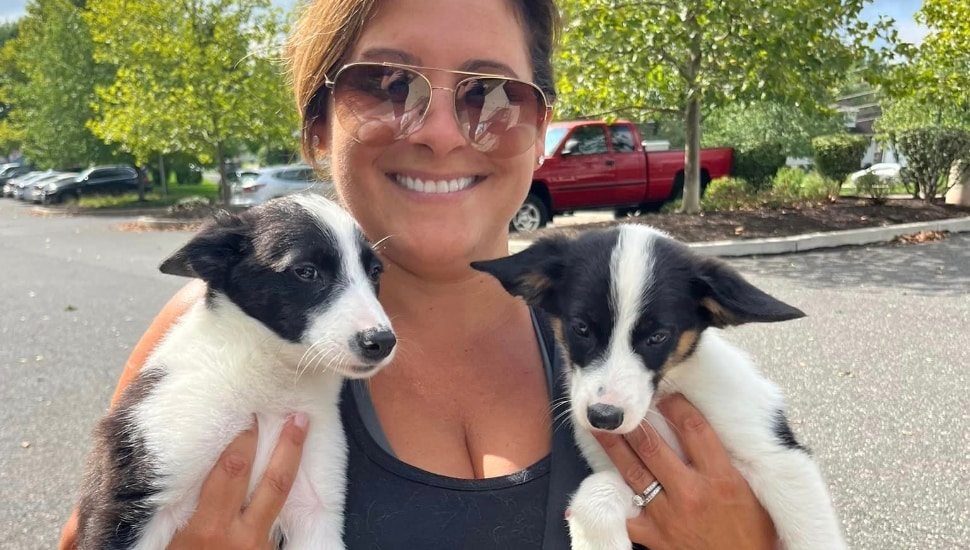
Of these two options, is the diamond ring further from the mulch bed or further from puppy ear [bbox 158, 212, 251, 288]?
the mulch bed

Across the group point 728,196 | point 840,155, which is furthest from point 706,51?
point 840,155

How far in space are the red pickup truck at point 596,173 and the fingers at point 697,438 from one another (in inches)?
463

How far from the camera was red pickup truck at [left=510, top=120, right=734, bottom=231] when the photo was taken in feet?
46.6

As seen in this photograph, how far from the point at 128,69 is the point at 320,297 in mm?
23799

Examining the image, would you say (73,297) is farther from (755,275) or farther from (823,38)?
(823,38)

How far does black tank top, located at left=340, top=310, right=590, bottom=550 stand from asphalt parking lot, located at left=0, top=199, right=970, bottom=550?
2.67 meters

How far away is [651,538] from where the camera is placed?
192 cm

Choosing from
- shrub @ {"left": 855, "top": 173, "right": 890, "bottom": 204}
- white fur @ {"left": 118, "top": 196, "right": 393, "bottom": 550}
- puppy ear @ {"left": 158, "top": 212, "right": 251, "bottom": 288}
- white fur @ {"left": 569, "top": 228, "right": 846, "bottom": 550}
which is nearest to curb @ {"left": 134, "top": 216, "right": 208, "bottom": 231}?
shrub @ {"left": 855, "top": 173, "right": 890, "bottom": 204}

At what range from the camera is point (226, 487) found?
1.80 metres

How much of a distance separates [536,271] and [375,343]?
57 centimetres

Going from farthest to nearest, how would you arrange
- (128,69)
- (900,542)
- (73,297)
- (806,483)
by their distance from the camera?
(128,69) → (73,297) → (900,542) → (806,483)

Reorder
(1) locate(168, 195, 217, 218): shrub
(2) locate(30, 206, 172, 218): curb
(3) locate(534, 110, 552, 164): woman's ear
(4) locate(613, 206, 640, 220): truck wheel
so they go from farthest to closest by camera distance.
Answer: (2) locate(30, 206, 172, 218): curb < (1) locate(168, 195, 217, 218): shrub < (4) locate(613, 206, 640, 220): truck wheel < (3) locate(534, 110, 552, 164): woman's ear

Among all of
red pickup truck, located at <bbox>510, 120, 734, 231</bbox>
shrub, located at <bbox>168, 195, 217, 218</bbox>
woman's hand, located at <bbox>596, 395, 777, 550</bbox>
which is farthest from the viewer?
shrub, located at <bbox>168, 195, 217, 218</bbox>

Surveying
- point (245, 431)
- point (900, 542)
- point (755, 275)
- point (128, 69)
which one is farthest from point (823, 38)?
point (128, 69)
